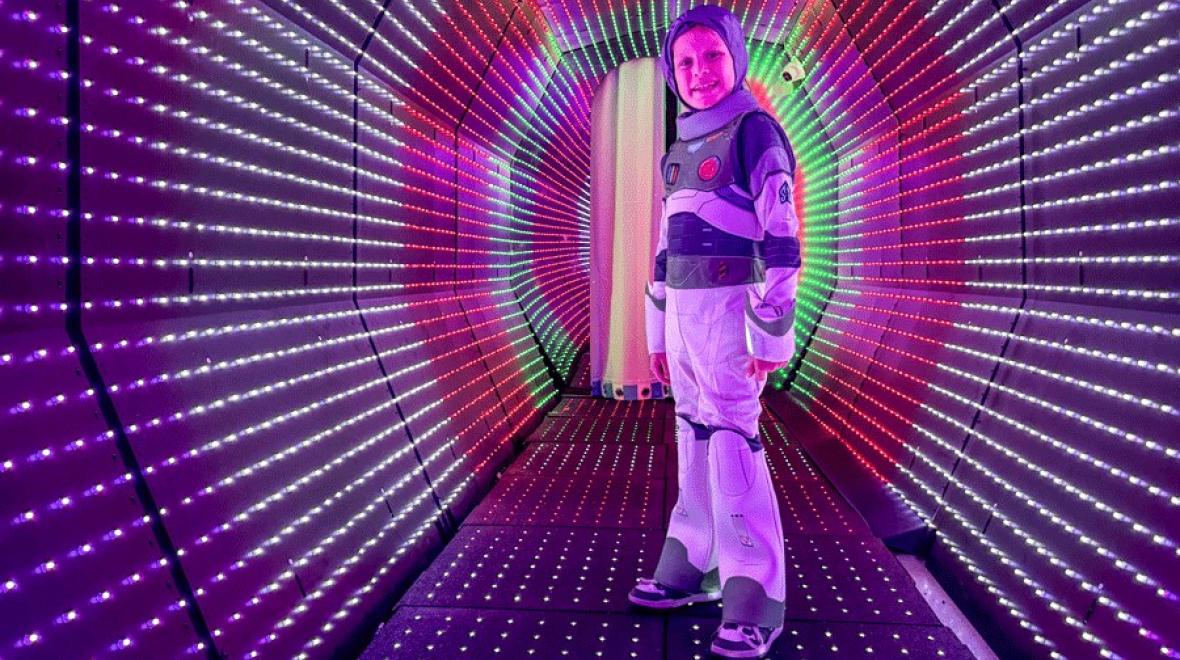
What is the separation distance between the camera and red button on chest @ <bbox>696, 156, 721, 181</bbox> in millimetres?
2439

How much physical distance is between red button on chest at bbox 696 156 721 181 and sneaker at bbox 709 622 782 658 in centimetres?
141

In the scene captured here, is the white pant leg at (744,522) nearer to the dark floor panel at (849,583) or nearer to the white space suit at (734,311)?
the white space suit at (734,311)

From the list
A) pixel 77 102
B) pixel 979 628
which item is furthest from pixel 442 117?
pixel 979 628

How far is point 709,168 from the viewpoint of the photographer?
2457 mm

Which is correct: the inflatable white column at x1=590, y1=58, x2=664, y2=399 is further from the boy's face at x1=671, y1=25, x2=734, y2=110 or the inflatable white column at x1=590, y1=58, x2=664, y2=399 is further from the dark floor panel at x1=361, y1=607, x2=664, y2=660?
the dark floor panel at x1=361, y1=607, x2=664, y2=660

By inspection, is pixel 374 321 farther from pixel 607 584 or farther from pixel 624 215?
pixel 624 215

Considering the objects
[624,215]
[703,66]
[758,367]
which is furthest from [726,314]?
[624,215]

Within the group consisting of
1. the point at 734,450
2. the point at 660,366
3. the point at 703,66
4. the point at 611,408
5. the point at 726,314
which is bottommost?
the point at 611,408

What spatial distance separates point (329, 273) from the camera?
3.12 meters

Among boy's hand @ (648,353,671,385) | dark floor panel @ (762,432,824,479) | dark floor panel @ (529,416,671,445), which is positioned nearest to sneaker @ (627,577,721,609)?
boy's hand @ (648,353,671,385)

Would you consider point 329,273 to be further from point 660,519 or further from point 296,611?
point 660,519

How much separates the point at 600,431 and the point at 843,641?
10.4 feet

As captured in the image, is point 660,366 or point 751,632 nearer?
point 751,632

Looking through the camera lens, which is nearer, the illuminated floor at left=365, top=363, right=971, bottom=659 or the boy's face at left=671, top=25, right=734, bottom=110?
the illuminated floor at left=365, top=363, right=971, bottom=659
